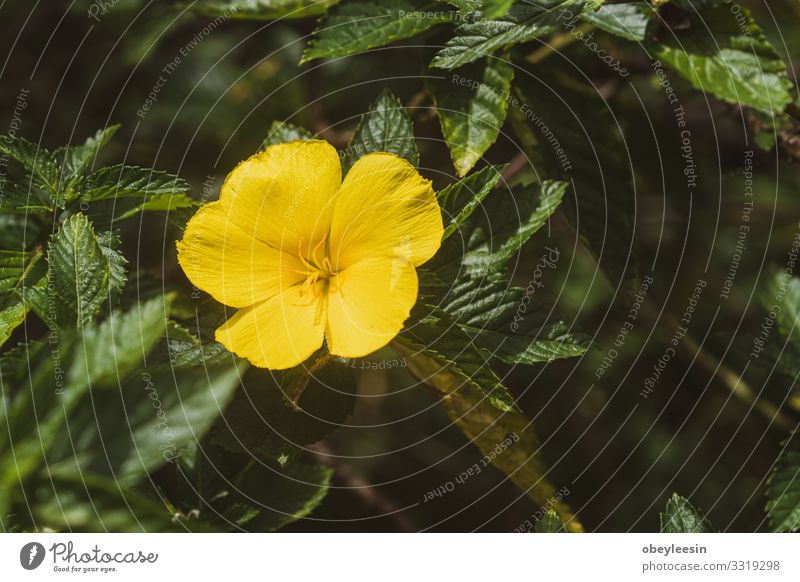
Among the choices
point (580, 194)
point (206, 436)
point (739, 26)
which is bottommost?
point (206, 436)

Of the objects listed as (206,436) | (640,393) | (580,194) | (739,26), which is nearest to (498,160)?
(580,194)

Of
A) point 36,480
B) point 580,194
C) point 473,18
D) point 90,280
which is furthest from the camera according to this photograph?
point 580,194

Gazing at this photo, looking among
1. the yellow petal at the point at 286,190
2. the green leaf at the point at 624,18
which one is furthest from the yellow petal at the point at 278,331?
the green leaf at the point at 624,18

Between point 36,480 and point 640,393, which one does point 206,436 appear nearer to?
point 36,480

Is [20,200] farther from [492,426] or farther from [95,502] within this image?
[492,426]

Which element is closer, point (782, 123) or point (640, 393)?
point (782, 123)

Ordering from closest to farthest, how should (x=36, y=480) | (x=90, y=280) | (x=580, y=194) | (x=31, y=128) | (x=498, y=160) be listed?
1. (x=36, y=480)
2. (x=90, y=280)
3. (x=580, y=194)
4. (x=498, y=160)
5. (x=31, y=128)

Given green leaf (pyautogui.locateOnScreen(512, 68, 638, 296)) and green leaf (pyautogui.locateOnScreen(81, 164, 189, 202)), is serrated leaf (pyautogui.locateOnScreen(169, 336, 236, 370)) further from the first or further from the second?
green leaf (pyautogui.locateOnScreen(512, 68, 638, 296))

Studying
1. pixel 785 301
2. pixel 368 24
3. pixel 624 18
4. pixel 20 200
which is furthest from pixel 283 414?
pixel 785 301
